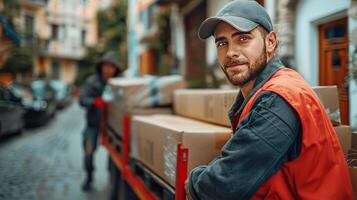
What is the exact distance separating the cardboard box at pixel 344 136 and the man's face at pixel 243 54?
2.24 ft

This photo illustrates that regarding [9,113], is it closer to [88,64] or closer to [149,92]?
[149,92]

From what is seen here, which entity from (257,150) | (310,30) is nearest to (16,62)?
(310,30)

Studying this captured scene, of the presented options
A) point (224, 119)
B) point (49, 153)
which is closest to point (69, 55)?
point (49, 153)

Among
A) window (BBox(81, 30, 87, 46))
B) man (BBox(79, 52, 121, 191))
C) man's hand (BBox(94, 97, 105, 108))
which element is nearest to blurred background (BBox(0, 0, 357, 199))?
man (BBox(79, 52, 121, 191))

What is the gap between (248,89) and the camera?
2.27m

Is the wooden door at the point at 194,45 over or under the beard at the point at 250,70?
over

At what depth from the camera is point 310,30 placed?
737 centimetres

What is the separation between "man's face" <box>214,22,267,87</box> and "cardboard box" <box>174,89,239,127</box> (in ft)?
3.35

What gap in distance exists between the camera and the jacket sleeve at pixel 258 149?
1.84m

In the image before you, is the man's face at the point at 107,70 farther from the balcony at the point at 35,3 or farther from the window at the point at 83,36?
the window at the point at 83,36

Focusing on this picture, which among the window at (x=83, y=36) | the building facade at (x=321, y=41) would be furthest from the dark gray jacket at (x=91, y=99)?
the window at (x=83, y=36)

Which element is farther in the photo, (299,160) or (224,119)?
(224,119)

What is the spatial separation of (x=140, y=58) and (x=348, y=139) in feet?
87.5

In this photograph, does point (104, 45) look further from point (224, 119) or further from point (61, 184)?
point (224, 119)
